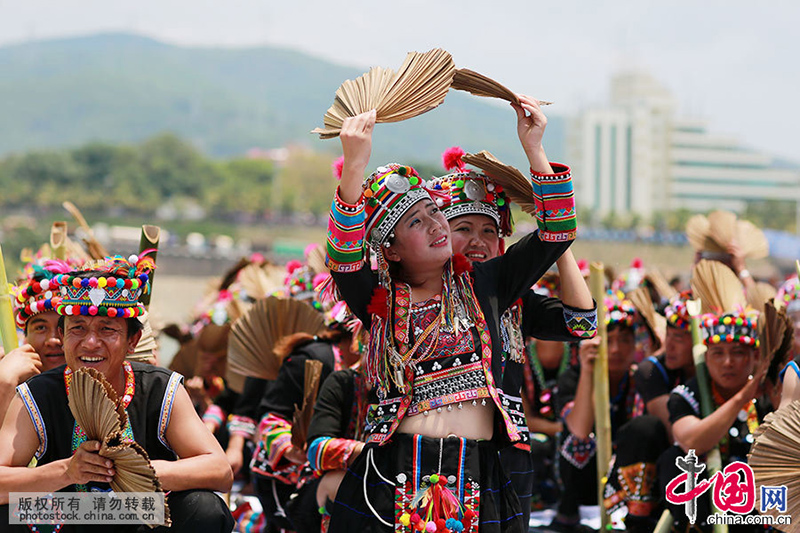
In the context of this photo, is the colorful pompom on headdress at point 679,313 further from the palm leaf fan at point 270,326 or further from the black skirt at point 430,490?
the black skirt at point 430,490

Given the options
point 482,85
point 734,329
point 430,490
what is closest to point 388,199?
point 482,85

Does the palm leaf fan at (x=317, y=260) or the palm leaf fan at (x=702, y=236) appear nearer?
the palm leaf fan at (x=317, y=260)

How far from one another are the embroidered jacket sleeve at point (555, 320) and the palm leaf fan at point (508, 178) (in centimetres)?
35

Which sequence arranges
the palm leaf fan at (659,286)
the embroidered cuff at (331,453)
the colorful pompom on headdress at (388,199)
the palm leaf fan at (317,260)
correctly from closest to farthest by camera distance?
the colorful pompom on headdress at (388,199)
the embroidered cuff at (331,453)
the palm leaf fan at (317,260)
the palm leaf fan at (659,286)

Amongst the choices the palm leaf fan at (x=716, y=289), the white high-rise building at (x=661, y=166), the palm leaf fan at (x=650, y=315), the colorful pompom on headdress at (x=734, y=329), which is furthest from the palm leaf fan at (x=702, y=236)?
the white high-rise building at (x=661, y=166)

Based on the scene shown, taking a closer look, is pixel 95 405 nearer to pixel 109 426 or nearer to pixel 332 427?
pixel 109 426

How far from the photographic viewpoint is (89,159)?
362 feet

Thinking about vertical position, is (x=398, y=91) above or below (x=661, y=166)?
below

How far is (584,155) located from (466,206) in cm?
13762

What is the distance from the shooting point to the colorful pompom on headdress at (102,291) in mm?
3404

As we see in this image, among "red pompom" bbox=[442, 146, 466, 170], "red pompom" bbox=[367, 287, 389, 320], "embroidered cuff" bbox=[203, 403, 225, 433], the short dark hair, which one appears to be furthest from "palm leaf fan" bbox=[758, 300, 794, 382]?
"embroidered cuff" bbox=[203, 403, 225, 433]

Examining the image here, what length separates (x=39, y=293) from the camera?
150 inches

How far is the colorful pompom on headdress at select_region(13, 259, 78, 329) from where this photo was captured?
358 cm

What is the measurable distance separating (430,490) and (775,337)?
1865mm
